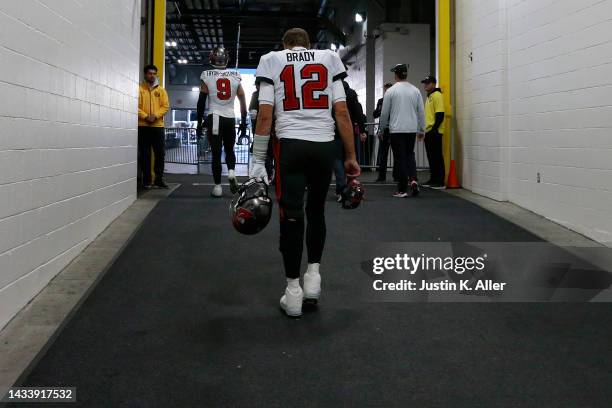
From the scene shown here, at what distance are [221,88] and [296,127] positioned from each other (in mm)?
3883

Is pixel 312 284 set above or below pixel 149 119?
below

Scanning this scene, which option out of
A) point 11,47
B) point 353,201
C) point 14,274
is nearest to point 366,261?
point 353,201

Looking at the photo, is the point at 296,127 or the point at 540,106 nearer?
the point at 296,127

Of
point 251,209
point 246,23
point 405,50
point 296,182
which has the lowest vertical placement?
point 251,209

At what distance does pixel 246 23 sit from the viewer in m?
19.9

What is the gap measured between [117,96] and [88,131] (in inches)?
44.5

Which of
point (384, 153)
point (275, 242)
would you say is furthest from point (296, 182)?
point (384, 153)

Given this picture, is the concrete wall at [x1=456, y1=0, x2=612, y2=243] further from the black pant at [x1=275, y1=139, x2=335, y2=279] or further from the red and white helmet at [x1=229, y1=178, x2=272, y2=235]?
the red and white helmet at [x1=229, y1=178, x2=272, y2=235]

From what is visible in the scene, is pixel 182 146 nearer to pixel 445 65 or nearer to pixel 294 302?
pixel 445 65

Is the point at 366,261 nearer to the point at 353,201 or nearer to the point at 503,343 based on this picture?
the point at 353,201

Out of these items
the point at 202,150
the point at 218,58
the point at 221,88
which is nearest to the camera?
the point at 218,58

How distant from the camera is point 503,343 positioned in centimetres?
265

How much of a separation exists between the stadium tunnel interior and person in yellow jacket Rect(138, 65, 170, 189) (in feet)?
0.13

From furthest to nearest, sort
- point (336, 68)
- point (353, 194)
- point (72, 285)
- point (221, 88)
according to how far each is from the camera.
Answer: point (221, 88)
point (72, 285)
point (353, 194)
point (336, 68)
